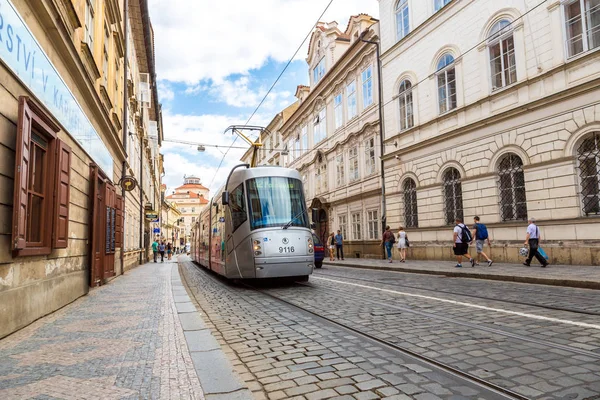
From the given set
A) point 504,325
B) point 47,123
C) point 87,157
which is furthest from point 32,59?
point 504,325

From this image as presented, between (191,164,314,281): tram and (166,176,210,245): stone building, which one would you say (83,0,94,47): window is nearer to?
(191,164,314,281): tram

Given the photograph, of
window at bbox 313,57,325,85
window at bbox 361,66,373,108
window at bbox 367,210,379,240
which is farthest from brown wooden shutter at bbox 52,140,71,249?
window at bbox 313,57,325,85

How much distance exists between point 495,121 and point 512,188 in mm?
2523

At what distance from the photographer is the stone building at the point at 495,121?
42.1ft

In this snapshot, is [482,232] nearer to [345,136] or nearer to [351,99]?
[345,136]

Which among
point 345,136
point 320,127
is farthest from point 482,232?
point 320,127

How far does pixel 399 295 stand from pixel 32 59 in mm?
7197

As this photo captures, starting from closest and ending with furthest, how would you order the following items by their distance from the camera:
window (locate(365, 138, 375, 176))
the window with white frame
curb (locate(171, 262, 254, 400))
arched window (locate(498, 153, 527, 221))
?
curb (locate(171, 262, 254, 400)) < arched window (locate(498, 153, 527, 221)) < window (locate(365, 138, 375, 176)) < the window with white frame

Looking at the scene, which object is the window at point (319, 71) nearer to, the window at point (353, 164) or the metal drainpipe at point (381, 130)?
the window at point (353, 164)

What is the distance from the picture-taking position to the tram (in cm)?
962

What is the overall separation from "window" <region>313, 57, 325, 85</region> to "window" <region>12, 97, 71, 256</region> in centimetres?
2765

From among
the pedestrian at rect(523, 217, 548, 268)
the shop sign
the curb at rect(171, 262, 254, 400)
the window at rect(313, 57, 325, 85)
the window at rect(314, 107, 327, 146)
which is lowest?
the curb at rect(171, 262, 254, 400)

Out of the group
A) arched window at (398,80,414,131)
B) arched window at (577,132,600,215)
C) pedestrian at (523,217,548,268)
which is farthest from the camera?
arched window at (398,80,414,131)

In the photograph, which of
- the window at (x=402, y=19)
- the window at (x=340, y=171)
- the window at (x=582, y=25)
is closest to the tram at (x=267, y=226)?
the window at (x=582, y=25)
